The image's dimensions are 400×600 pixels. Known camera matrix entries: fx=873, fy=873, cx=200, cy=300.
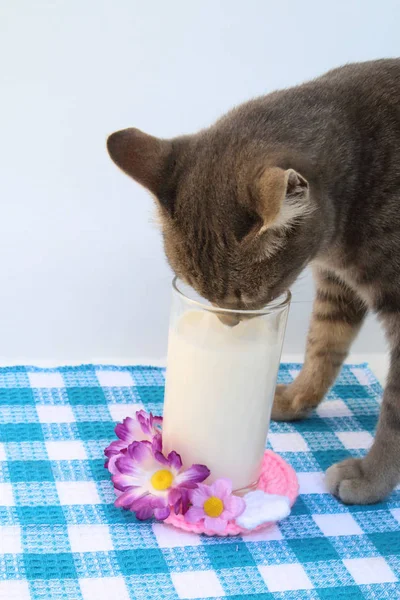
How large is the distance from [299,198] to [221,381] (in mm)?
269

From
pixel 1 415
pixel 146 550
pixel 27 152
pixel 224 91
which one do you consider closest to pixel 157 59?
pixel 224 91

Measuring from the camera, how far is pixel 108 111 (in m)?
1.70

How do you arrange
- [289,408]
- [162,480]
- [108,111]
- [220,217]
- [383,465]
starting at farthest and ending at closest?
[108,111] → [289,408] → [383,465] → [162,480] → [220,217]

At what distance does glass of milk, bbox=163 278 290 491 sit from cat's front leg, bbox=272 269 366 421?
0.84 feet

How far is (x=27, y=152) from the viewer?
1703 mm

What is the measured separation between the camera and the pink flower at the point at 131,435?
1.20 metres

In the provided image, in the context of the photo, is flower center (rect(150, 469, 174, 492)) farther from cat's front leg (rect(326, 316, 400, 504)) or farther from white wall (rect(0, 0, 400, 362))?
white wall (rect(0, 0, 400, 362))

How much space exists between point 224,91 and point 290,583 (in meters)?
1.02

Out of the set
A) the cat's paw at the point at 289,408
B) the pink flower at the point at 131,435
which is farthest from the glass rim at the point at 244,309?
the cat's paw at the point at 289,408

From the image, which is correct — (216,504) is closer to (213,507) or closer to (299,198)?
(213,507)

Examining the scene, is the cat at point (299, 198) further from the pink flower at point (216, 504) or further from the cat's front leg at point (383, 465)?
the pink flower at point (216, 504)

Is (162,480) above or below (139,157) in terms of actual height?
below

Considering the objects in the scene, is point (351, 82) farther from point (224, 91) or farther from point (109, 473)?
point (109, 473)

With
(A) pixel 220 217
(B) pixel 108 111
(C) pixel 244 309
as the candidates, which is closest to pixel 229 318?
(C) pixel 244 309
